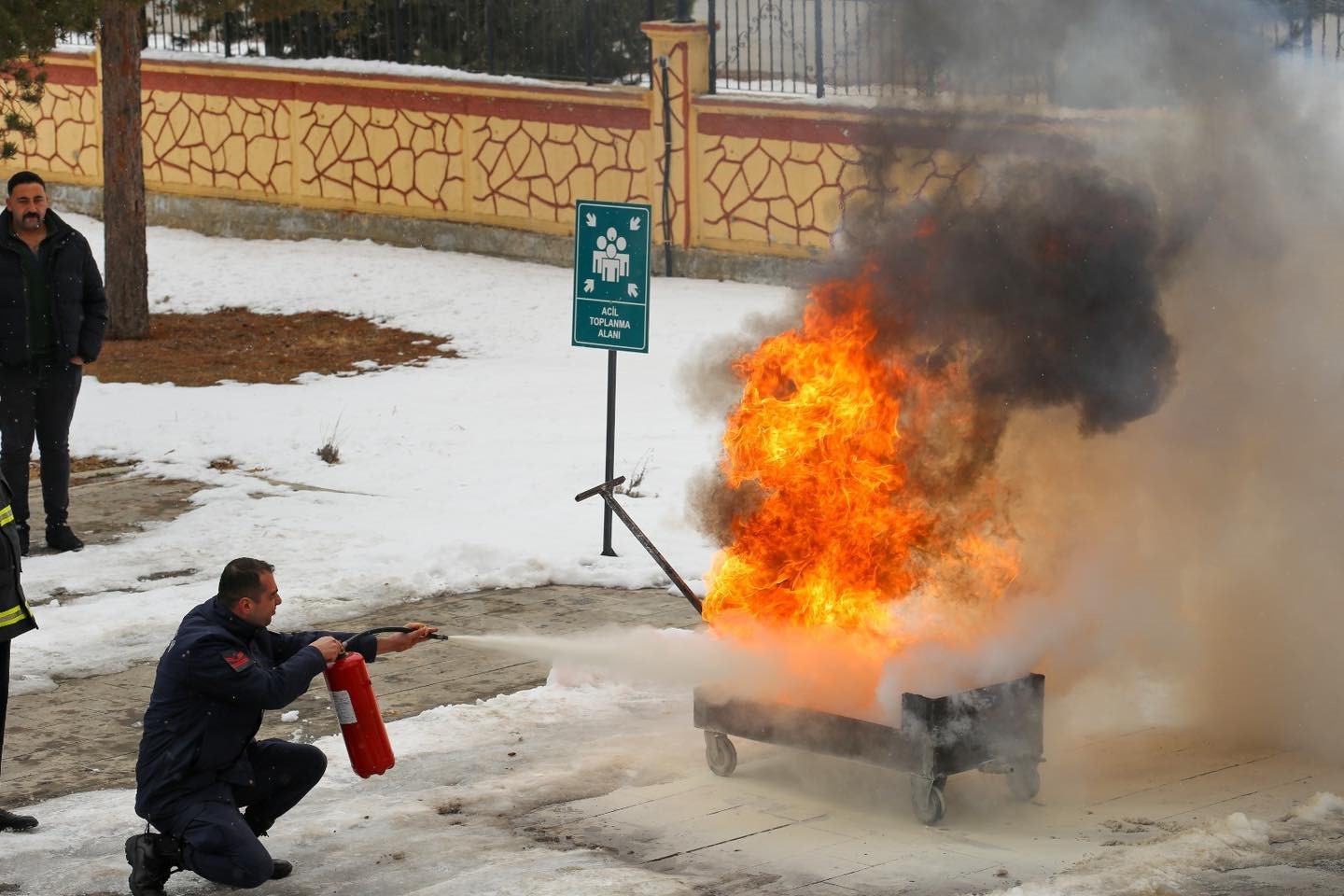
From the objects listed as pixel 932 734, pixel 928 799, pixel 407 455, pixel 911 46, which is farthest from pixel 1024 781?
pixel 407 455

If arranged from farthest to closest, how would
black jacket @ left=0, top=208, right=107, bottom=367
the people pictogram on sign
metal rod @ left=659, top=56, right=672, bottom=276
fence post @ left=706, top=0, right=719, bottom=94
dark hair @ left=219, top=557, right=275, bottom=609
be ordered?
metal rod @ left=659, top=56, right=672, bottom=276 → fence post @ left=706, top=0, right=719, bottom=94 → the people pictogram on sign → black jacket @ left=0, top=208, right=107, bottom=367 → dark hair @ left=219, top=557, right=275, bottom=609

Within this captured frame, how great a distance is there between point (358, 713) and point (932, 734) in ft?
7.24

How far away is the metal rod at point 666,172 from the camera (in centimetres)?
2000

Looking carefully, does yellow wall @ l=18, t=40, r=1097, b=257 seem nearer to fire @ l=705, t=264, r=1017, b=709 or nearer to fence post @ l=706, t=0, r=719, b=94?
fence post @ l=706, t=0, r=719, b=94

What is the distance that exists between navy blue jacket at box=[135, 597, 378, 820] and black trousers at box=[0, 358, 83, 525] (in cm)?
499

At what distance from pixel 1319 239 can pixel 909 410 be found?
247 centimetres

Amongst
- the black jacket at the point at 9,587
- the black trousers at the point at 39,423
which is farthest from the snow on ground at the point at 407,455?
the black jacket at the point at 9,587

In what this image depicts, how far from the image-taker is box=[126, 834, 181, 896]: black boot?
22.4 feet

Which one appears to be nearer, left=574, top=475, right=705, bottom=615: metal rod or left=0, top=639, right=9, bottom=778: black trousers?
left=0, top=639, right=9, bottom=778: black trousers

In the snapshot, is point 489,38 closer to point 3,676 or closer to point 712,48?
point 712,48

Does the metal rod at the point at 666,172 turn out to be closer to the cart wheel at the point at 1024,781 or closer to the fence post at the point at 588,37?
the fence post at the point at 588,37

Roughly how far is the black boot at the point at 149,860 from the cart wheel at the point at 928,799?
280 centimetres

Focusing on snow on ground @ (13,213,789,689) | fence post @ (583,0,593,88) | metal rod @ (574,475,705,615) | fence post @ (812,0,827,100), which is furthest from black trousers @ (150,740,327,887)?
fence post @ (583,0,593,88)

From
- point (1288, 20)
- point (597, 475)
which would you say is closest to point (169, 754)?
point (597, 475)
